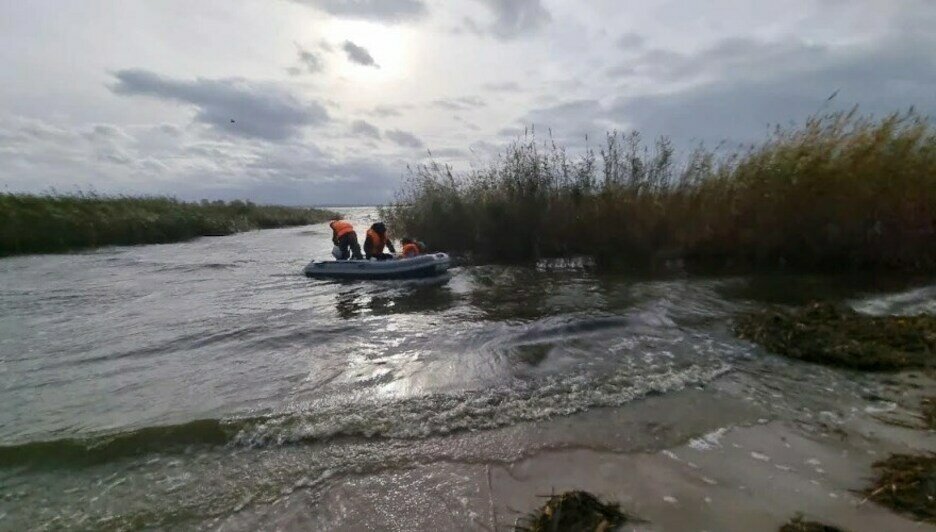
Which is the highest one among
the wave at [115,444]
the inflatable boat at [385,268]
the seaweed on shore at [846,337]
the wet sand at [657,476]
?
the inflatable boat at [385,268]

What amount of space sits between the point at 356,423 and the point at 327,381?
1.43m

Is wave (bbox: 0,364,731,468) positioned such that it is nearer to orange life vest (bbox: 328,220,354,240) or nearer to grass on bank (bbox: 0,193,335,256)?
orange life vest (bbox: 328,220,354,240)

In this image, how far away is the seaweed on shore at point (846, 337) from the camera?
5.75 m

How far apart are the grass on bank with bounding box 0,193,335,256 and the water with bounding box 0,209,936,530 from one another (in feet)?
38.8

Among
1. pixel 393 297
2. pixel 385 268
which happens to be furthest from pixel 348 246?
pixel 393 297

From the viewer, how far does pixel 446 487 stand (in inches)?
143

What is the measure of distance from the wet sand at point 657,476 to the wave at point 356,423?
1.12 feet

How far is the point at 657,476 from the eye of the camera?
11.8 feet

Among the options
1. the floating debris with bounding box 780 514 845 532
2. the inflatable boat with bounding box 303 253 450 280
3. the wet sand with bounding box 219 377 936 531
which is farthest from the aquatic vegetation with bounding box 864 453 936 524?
the inflatable boat with bounding box 303 253 450 280

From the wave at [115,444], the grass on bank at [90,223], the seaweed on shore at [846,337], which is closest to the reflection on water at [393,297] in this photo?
the wave at [115,444]

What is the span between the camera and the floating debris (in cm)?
284

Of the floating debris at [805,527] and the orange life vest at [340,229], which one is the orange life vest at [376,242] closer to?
the orange life vest at [340,229]

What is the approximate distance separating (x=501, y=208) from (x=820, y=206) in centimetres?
763

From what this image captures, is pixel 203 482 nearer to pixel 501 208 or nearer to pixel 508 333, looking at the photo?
pixel 508 333
